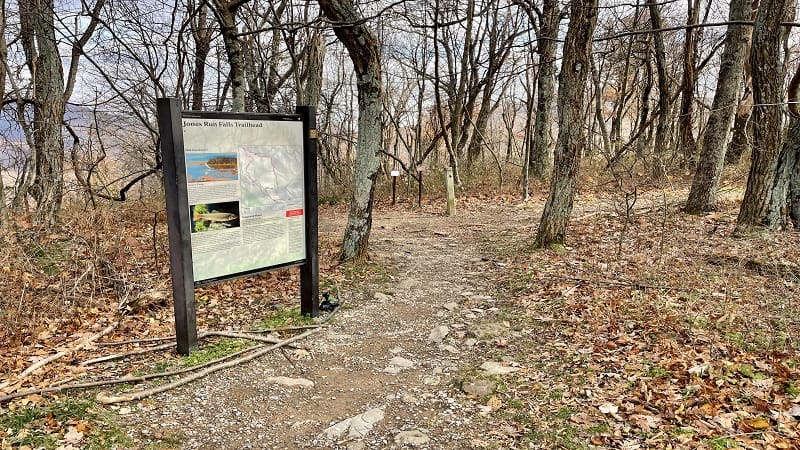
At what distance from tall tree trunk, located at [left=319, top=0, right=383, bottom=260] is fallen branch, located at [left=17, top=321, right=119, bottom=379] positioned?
3052mm

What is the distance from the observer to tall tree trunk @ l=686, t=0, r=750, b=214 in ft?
26.6

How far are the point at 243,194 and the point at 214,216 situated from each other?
33 centimetres

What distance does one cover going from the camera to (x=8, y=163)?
9.27 metres

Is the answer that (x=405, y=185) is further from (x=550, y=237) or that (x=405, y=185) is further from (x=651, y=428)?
(x=651, y=428)

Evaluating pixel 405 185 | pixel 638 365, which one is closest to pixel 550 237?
pixel 638 365

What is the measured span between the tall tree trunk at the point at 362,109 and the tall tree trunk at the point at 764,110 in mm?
5039

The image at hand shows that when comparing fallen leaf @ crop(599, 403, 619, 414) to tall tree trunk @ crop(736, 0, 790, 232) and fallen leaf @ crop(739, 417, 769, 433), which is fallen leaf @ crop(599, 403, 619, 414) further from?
tall tree trunk @ crop(736, 0, 790, 232)

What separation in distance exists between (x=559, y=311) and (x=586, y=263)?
5.16 feet

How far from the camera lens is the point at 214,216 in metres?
4.23

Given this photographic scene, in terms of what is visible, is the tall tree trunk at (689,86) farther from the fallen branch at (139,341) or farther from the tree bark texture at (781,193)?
the fallen branch at (139,341)

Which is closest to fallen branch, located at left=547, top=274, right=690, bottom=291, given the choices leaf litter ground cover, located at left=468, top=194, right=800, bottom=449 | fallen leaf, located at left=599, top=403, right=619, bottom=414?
leaf litter ground cover, located at left=468, top=194, right=800, bottom=449

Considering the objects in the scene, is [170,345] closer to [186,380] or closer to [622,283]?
[186,380]

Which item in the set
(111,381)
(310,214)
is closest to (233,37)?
(310,214)

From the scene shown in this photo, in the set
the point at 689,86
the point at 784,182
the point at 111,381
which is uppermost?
the point at 689,86
